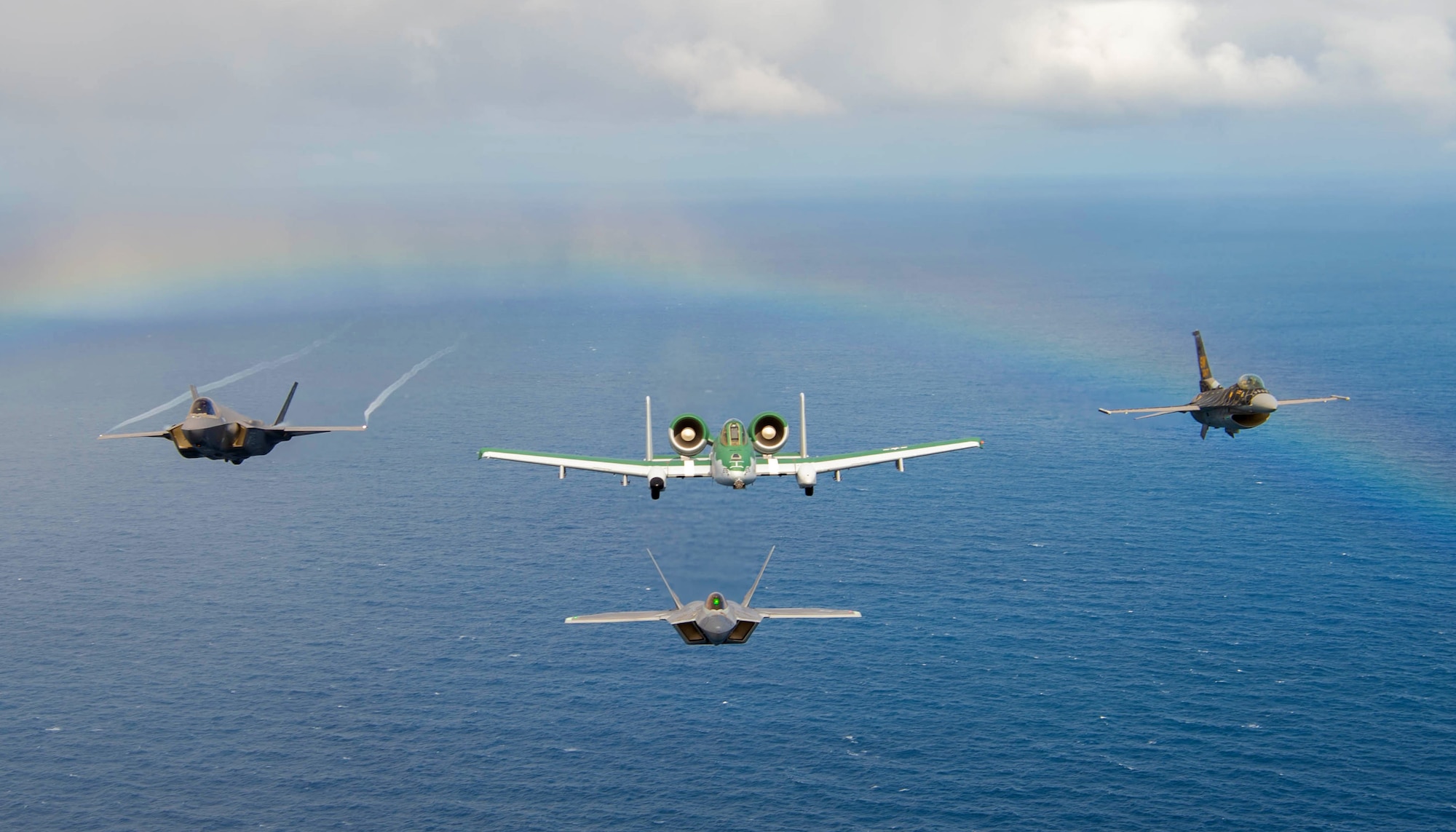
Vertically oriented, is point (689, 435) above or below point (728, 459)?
above

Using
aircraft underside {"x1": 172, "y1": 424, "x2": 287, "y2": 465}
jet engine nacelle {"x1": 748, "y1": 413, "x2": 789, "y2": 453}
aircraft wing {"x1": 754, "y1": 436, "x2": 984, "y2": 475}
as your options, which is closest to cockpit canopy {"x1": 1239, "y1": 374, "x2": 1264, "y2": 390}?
aircraft wing {"x1": 754, "y1": 436, "x2": 984, "y2": 475}

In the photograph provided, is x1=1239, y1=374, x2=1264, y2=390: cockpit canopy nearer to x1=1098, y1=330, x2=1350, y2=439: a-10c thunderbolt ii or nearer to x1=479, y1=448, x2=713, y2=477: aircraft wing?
x1=1098, y1=330, x2=1350, y2=439: a-10c thunderbolt ii

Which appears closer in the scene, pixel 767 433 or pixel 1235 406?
pixel 767 433

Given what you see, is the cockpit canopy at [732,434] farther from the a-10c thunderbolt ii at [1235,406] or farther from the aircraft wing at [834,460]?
the a-10c thunderbolt ii at [1235,406]

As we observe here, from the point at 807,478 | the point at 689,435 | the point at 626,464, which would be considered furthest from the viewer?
the point at 626,464

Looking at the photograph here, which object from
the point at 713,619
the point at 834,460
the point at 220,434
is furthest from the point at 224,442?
the point at 834,460

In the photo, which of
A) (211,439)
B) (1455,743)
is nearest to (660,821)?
(211,439)

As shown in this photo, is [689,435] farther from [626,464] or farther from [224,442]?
[224,442]
